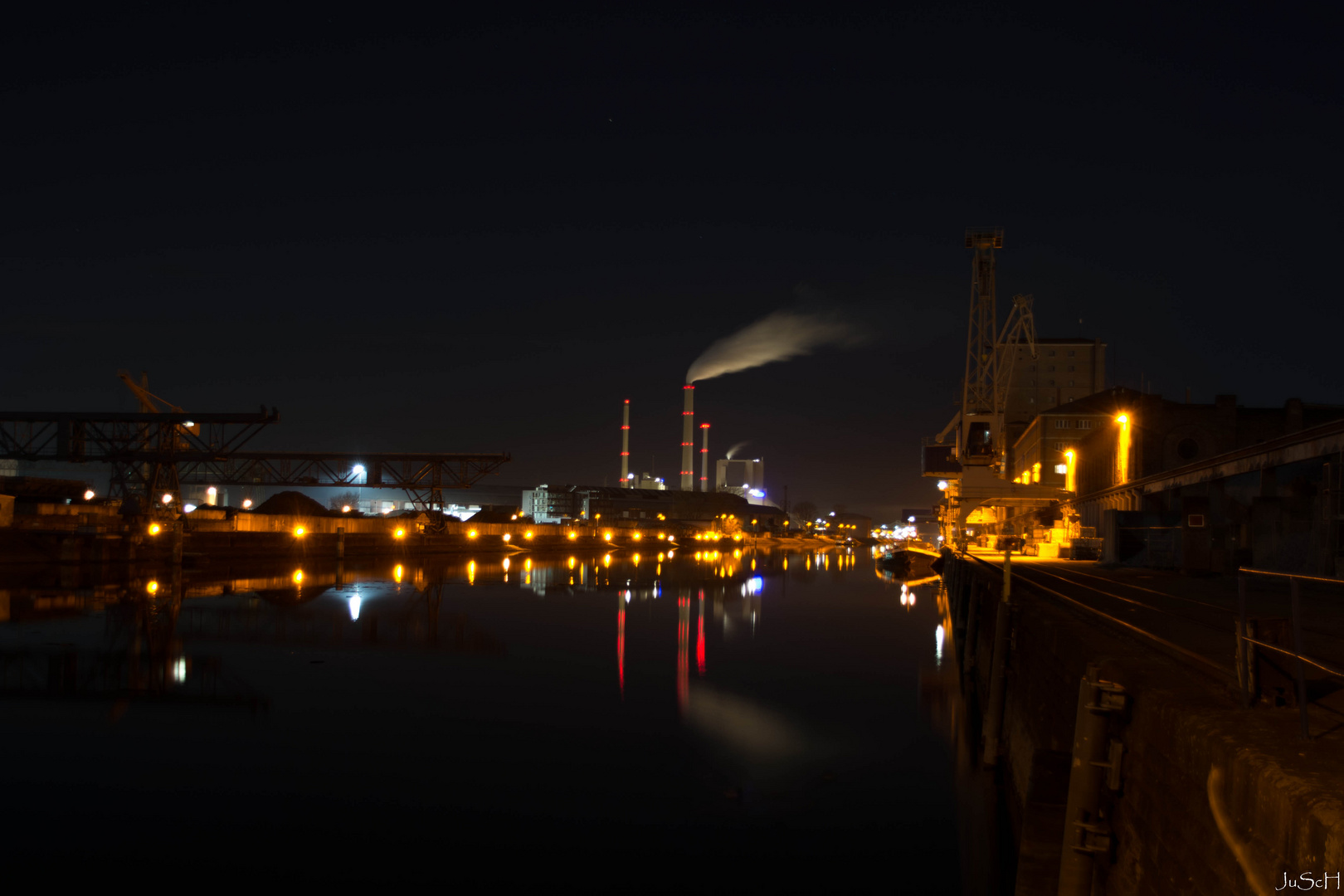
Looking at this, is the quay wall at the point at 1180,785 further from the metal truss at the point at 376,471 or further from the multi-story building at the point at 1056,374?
the multi-story building at the point at 1056,374

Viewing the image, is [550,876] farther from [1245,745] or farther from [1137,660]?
[1245,745]

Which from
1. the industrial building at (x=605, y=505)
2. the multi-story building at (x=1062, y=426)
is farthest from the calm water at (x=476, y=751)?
the industrial building at (x=605, y=505)

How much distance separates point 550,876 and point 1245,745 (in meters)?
7.06

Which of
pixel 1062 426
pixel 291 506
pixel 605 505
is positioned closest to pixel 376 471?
pixel 291 506

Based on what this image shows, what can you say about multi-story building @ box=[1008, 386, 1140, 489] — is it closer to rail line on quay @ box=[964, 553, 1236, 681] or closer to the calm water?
the calm water

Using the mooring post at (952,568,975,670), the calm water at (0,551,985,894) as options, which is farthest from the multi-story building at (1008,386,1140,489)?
the calm water at (0,551,985,894)

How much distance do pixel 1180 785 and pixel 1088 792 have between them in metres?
1.51

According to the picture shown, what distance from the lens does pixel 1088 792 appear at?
261 inches

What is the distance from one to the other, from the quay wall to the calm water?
2961 millimetres

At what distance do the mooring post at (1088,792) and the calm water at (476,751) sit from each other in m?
3.45

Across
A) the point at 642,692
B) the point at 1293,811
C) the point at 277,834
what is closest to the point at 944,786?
the point at 642,692

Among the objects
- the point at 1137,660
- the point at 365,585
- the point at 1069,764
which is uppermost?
the point at 1137,660

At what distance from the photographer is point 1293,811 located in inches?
154

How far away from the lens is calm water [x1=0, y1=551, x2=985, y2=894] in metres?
9.93
